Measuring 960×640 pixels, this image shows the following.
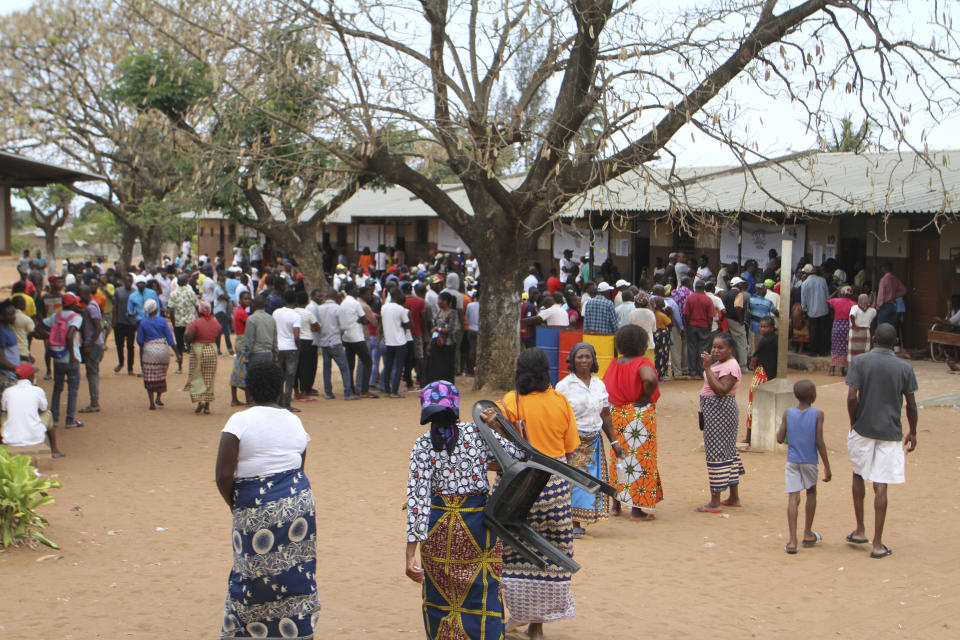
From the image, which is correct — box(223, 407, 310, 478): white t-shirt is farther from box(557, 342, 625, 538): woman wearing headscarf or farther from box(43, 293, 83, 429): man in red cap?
box(43, 293, 83, 429): man in red cap

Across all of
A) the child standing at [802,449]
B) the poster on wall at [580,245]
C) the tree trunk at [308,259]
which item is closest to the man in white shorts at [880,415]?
the child standing at [802,449]

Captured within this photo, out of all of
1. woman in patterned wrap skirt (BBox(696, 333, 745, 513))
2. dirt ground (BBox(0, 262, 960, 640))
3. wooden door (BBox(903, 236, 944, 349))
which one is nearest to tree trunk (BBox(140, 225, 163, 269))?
dirt ground (BBox(0, 262, 960, 640))

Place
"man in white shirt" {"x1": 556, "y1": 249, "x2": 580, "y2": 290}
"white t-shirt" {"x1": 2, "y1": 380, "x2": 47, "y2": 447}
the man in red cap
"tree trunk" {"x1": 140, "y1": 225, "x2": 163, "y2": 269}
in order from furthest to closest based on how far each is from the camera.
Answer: "tree trunk" {"x1": 140, "y1": 225, "x2": 163, "y2": 269} → "man in white shirt" {"x1": 556, "y1": 249, "x2": 580, "y2": 290} → the man in red cap → "white t-shirt" {"x1": 2, "y1": 380, "x2": 47, "y2": 447}

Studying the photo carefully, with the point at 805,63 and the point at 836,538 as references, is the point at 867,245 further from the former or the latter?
the point at 836,538

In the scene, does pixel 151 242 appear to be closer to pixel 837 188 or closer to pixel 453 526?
pixel 837 188

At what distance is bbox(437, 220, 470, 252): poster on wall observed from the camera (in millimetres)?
29267

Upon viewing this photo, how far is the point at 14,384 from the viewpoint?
10.1 meters

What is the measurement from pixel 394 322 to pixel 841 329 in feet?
24.8

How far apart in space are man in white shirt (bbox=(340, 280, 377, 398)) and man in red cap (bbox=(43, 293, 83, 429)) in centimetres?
400

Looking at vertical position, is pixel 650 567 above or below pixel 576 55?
below

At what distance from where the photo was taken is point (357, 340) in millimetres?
15125

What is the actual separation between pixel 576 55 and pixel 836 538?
7.98 meters

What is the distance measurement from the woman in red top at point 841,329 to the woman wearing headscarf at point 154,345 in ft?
35.5

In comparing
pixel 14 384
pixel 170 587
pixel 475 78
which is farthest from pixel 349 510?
pixel 475 78
